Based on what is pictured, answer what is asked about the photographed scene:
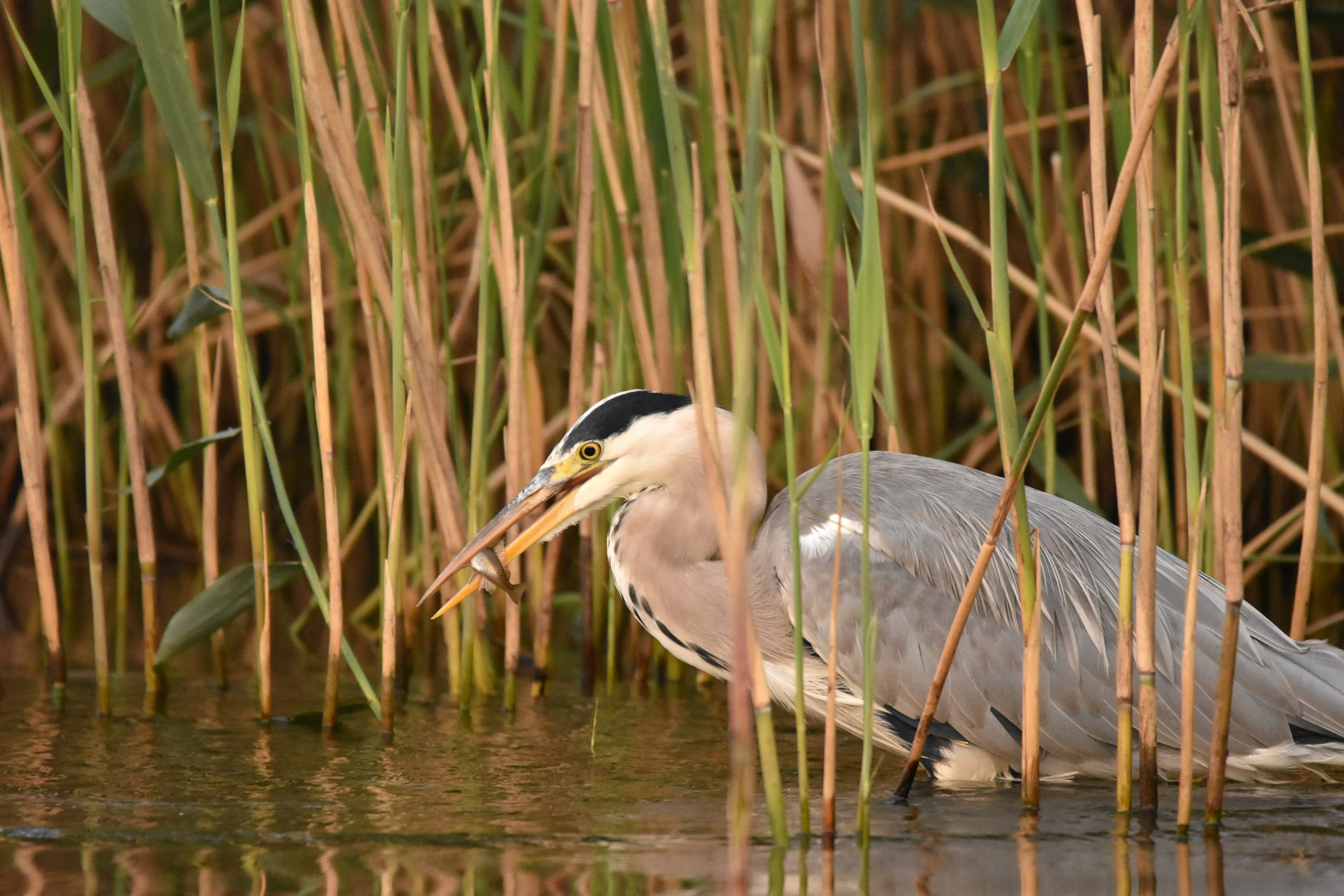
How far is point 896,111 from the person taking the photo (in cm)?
482

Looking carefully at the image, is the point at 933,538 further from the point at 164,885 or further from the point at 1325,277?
the point at 164,885

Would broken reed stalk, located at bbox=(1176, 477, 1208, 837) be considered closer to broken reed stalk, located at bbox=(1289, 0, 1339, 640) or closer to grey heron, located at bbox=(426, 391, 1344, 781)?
broken reed stalk, located at bbox=(1289, 0, 1339, 640)

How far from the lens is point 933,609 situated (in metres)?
3.16

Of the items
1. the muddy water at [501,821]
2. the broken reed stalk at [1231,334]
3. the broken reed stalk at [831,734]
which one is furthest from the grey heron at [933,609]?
the broken reed stalk at [831,734]

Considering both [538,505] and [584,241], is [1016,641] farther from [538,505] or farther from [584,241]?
[584,241]

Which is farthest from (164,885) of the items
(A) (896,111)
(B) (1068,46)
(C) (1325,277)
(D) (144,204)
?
(B) (1068,46)

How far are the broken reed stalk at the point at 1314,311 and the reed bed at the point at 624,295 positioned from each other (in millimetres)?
21

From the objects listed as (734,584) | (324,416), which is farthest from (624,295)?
(734,584)

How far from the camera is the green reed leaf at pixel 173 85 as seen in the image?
9.61 ft

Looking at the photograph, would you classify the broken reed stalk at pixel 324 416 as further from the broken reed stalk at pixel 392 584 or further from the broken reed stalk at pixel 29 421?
the broken reed stalk at pixel 29 421

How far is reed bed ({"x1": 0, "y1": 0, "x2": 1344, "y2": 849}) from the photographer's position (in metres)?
2.39

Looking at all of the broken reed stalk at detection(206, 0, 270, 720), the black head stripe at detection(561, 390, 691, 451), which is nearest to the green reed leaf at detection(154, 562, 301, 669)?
the broken reed stalk at detection(206, 0, 270, 720)

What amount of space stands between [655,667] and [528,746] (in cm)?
91

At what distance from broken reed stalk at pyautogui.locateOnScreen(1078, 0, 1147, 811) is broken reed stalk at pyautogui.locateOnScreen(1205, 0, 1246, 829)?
0.48ft
